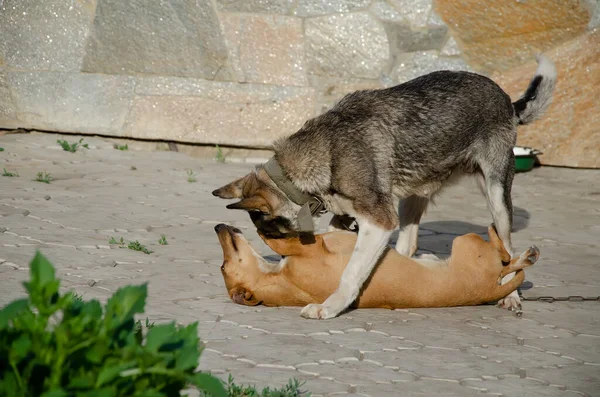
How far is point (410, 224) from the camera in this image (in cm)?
612

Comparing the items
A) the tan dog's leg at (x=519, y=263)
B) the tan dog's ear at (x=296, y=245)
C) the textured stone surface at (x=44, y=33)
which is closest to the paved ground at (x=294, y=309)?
the tan dog's leg at (x=519, y=263)

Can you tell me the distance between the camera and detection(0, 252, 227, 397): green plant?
220 centimetres

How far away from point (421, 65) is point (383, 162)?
4.25 metres

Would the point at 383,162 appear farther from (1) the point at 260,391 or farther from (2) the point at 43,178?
(2) the point at 43,178

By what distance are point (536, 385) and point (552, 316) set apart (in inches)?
51.7

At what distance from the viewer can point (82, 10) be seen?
9.45 m

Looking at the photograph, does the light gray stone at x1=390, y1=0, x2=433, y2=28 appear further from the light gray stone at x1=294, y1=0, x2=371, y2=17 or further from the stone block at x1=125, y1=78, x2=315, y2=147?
the stone block at x1=125, y1=78, x2=315, y2=147

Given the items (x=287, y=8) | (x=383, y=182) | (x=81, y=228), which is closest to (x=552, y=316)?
(x=383, y=182)

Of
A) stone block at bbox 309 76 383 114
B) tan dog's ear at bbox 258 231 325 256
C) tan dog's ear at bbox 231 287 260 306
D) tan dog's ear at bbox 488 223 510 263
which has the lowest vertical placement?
tan dog's ear at bbox 488 223 510 263

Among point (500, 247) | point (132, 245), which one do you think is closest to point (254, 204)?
point (132, 245)

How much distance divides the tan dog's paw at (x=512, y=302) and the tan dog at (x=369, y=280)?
0.13 m

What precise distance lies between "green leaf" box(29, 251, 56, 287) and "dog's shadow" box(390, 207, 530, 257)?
14.8 ft

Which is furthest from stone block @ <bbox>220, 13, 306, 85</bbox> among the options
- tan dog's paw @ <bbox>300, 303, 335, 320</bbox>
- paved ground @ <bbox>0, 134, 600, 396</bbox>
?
tan dog's paw @ <bbox>300, 303, 335, 320</bbox>

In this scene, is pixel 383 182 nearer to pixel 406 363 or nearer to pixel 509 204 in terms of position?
pixel 509 204
